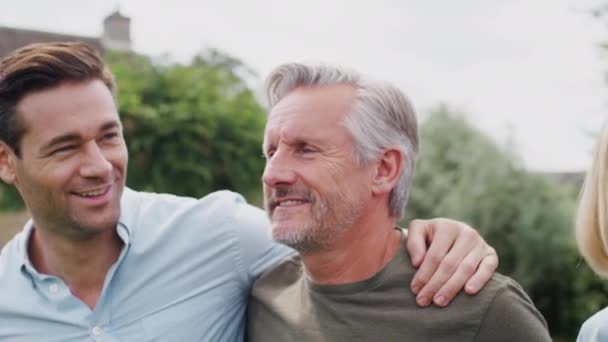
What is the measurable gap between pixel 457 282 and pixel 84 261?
57.4 inches

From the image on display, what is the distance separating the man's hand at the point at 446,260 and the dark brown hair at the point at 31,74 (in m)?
1.44

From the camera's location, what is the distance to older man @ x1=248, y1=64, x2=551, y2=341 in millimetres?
2750

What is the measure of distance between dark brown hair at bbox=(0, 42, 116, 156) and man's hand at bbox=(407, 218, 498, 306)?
144 cm

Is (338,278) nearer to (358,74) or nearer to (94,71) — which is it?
(358,74)

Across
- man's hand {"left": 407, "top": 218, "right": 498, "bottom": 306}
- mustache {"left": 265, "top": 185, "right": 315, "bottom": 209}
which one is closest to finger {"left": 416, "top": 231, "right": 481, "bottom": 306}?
man's hand {"left": 407, "top": 218, "right": 498, "bottom": 306}

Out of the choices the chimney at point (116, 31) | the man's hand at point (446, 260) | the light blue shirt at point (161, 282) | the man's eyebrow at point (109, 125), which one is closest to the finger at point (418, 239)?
the man's hand at point (446, 260)

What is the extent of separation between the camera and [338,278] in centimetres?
290

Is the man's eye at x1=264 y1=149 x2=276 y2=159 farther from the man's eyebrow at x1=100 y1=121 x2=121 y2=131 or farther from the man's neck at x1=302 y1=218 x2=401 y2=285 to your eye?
the man's eyebrow at x1=100 y1=121 x2=121 y2=131

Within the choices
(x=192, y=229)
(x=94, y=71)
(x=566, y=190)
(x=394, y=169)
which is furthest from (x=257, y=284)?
(x=566, y=190)

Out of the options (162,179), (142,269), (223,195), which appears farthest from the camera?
(162,179)

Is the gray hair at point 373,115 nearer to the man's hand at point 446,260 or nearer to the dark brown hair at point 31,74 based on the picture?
the man's hand at point 446,260

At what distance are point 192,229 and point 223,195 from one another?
230mm

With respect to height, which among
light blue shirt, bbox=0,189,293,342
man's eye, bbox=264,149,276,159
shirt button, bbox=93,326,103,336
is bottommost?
shirt button, bbox=93,326,103,336

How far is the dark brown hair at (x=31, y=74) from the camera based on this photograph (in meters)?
3.19
